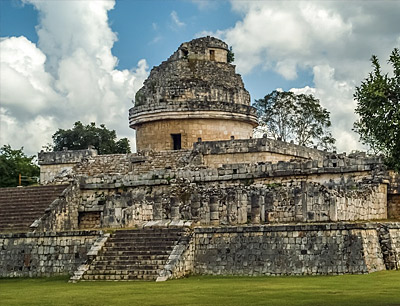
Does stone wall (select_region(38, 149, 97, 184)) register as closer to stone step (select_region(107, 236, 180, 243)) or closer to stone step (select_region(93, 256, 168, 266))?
stone step (select_region(107, 236, 180, 243))

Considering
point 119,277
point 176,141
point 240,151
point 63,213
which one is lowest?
point 119,277

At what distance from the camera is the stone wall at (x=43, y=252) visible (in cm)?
2211

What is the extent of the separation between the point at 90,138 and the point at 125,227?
25408mm

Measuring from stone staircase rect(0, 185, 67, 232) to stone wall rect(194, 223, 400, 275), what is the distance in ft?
25.3

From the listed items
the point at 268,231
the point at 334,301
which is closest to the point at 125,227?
the point at 268,231

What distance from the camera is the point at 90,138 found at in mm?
48406

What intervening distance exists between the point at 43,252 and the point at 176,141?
11.3 metres

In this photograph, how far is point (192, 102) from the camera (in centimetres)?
3219

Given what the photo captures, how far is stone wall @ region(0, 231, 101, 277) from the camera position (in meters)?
22.1

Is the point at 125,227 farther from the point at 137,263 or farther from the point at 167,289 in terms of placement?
the point at 167,289

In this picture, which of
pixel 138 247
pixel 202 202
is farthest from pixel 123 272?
pixel 202 202

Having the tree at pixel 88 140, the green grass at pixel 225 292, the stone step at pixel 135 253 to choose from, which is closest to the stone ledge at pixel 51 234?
the stone step at pixel 135 253

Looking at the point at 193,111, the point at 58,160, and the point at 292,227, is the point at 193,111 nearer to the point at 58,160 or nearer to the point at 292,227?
the point at 58,160

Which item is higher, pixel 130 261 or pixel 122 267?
pixel 130 261
